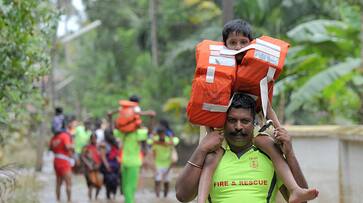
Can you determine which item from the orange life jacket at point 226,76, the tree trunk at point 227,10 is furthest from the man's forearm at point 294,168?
the tree trunk at point 227,10

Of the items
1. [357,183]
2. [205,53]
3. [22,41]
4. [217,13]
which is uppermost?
[217,13]

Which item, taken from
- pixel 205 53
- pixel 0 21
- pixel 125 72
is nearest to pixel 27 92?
pixel 0 21

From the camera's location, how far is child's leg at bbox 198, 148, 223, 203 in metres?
4.96

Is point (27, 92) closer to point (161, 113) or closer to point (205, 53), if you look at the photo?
point (205, 53)

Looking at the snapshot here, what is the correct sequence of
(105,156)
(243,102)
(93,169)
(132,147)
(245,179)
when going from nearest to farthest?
1. (245,179)
2. (243,102)
3. (132,147)
4. (105,156)
5. (93,169)

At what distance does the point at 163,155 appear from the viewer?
17.4 meters

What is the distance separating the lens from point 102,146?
55.1ft

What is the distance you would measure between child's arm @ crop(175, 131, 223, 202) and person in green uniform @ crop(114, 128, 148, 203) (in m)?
8.48

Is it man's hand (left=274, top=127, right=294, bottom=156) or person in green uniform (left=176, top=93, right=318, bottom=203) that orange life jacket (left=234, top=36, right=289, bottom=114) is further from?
man's hand (left=274, top=127, right=294, bottom=156)

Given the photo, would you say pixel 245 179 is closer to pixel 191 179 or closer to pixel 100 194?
pixel 191 179

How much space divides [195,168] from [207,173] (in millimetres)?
119

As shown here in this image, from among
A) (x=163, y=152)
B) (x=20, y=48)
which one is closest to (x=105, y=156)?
(x=163, y=152)

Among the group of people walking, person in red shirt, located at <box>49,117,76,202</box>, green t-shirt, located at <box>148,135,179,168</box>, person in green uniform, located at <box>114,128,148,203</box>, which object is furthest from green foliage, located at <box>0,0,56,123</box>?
green t-shirt, located at <box>148,135,179,168</box>

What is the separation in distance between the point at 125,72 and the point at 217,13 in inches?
315
